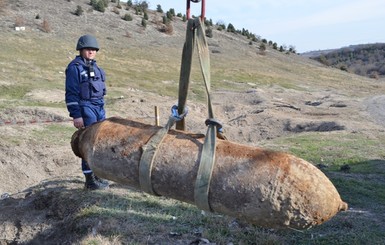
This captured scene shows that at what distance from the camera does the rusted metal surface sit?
3291 mm

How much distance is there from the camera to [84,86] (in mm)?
5809

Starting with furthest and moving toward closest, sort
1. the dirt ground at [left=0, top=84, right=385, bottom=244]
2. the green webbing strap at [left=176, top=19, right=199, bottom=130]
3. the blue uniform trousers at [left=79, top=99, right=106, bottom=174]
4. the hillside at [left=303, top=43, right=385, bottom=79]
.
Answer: the hillside at [left=303, top=43, right=385, bottom=79], the dirt ground at [left=0, top=84, right=385, bottom=244], the blue uniform trousers at [left=79, top=99, right=106, bottom=174], the green webbing strap at [left=176, top=19, right=199, bottom=130]

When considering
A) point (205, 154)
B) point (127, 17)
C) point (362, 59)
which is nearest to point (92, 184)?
point (205, 154)

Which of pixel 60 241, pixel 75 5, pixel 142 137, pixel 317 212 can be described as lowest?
pixel 60 241

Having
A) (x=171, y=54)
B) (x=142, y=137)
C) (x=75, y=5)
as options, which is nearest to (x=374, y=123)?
(x=142, y=137)

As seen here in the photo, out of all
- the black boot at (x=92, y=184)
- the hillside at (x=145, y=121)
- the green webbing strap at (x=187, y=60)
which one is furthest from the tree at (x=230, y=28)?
the green webbing strap at (x=187, y=60)

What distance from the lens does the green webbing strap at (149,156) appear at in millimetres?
3787

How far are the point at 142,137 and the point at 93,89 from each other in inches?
85.1

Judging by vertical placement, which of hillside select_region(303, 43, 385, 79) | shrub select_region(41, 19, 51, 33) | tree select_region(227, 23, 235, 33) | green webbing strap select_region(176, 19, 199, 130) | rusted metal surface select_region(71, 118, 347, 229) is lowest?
rusted metal surface select_region(71, 118, 347, 229)

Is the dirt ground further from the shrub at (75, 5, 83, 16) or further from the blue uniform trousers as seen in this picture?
the shrub at (75, 5, 83, 16)

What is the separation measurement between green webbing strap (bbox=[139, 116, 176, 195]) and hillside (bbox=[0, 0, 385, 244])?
1318mm

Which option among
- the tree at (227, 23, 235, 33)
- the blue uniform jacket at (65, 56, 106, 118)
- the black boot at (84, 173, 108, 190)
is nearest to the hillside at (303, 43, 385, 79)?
the tree at (227, 23, 235, 33)

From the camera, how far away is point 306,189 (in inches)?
128

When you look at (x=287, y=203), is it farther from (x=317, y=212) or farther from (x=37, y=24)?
(x=37, y=24)
